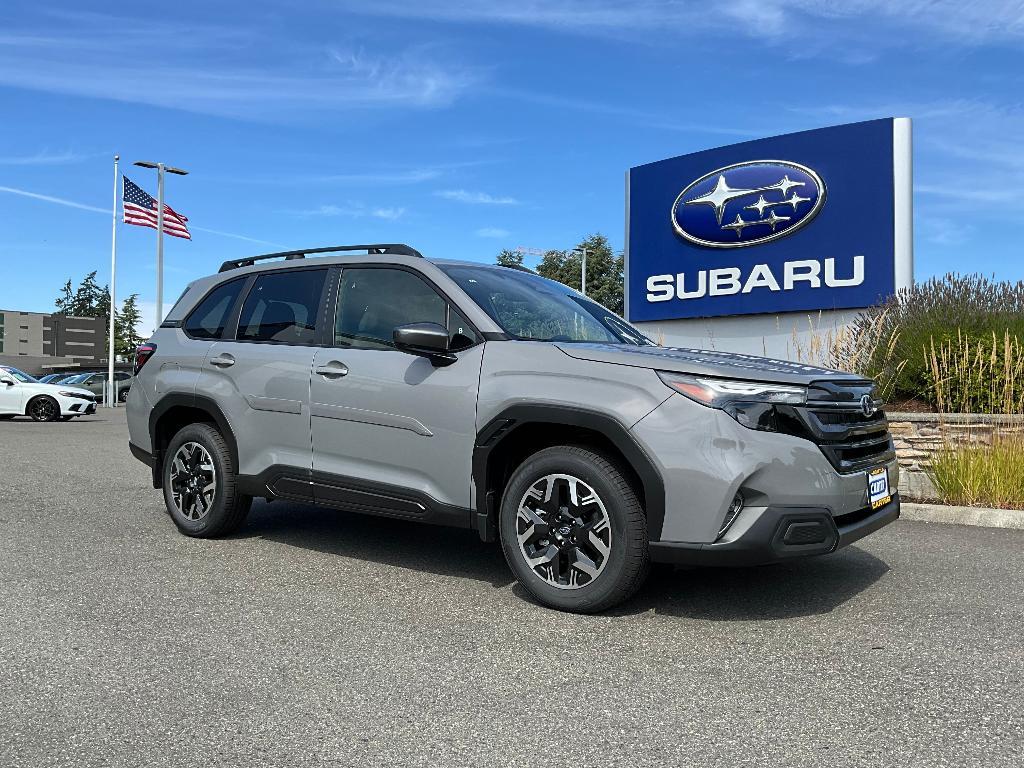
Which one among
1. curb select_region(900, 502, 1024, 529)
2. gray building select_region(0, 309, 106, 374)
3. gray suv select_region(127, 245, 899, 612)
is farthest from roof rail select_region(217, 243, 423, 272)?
gray building select_region(0, 309, 106, 374)

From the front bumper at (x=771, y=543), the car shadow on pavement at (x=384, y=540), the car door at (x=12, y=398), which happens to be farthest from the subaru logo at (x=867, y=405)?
the car door at (x=12, y=398)

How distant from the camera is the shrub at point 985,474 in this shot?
24.3 feet

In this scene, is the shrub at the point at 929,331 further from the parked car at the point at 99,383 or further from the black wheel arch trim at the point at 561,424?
the parked car at the point at 99,383

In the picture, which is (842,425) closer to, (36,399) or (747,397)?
(747,397)

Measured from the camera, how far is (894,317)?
33.6ft

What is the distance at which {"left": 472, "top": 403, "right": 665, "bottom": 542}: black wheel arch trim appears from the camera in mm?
4020

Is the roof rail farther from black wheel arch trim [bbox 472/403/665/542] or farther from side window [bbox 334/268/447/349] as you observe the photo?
black wheel arch trim [bbox 472/403/665/542]

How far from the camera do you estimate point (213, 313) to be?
20.3 ft

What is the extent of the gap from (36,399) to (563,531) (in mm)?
22726

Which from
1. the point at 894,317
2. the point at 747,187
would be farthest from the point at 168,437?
the point at 747,187

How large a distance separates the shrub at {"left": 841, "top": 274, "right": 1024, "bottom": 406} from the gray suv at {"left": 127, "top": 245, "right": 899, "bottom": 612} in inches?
194

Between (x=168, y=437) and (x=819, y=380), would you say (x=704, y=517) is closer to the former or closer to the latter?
(x=819, y=380)

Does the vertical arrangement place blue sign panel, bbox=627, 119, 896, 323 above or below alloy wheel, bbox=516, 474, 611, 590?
above

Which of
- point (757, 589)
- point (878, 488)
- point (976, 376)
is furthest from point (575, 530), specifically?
point (976, 376)
